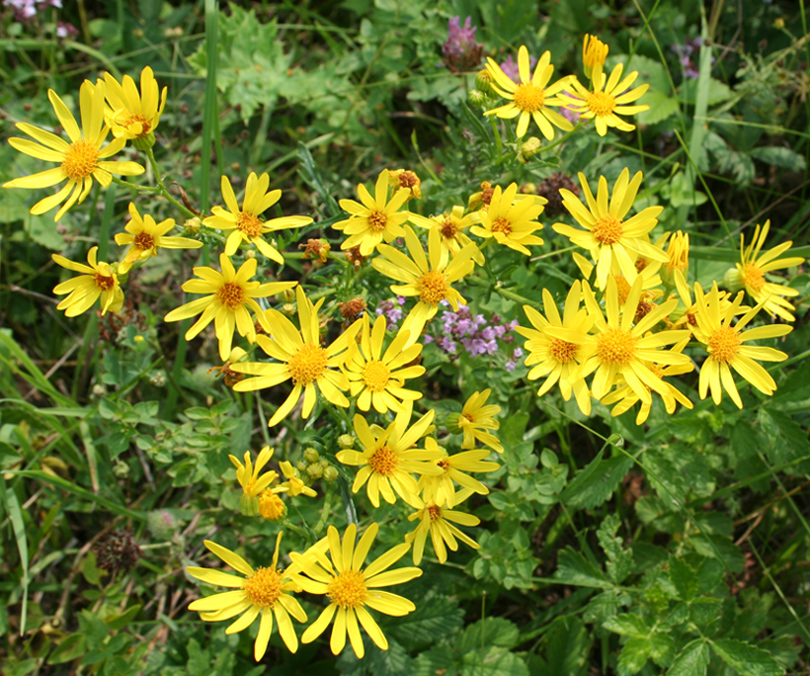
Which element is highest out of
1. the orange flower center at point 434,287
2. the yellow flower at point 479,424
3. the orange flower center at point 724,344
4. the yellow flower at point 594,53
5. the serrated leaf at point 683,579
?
the yellow flower at point 594,53

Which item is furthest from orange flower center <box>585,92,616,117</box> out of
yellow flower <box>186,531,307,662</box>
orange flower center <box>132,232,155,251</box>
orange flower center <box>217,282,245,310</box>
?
yellow flower <box>186,531,307,662</box>

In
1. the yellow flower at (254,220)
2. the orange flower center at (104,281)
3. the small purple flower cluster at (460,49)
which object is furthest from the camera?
the small purple flower cluster at (460,49)

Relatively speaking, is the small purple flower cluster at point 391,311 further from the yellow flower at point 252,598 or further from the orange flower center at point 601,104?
the orange flower center at point 601,104

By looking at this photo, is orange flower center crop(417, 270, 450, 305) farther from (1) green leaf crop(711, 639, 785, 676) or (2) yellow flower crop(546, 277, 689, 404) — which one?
(1) green leaf crop(711, 639, 785, 676)

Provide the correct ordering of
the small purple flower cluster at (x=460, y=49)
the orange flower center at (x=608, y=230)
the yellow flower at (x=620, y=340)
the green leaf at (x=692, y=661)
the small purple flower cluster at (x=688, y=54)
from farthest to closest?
the small purple flower cluster at (x=688, y=54)
the small purple flower cluster at (x=460, y=49)
the green leaf at (x=692, y=661)
the orange flower center at (x=608, y=230)
the yellow flower at (x=620, y=340)

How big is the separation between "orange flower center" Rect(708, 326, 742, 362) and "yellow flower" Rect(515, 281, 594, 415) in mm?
672

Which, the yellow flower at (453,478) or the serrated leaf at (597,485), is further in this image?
the serrated leaf at (597,485)

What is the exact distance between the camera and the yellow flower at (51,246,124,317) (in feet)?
10.2

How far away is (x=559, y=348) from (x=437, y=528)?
1062mm

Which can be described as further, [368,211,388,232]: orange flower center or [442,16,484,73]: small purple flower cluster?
[442,16,484,73]: small purple flower cluster

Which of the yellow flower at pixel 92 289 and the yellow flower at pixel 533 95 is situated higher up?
the yellow flower at pixel 533 95

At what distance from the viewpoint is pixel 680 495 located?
12.1 feet

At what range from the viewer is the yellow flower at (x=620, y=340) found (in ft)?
9.64

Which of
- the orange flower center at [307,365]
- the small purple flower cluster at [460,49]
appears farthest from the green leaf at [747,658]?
the small purple flower cluster at [460,49]
